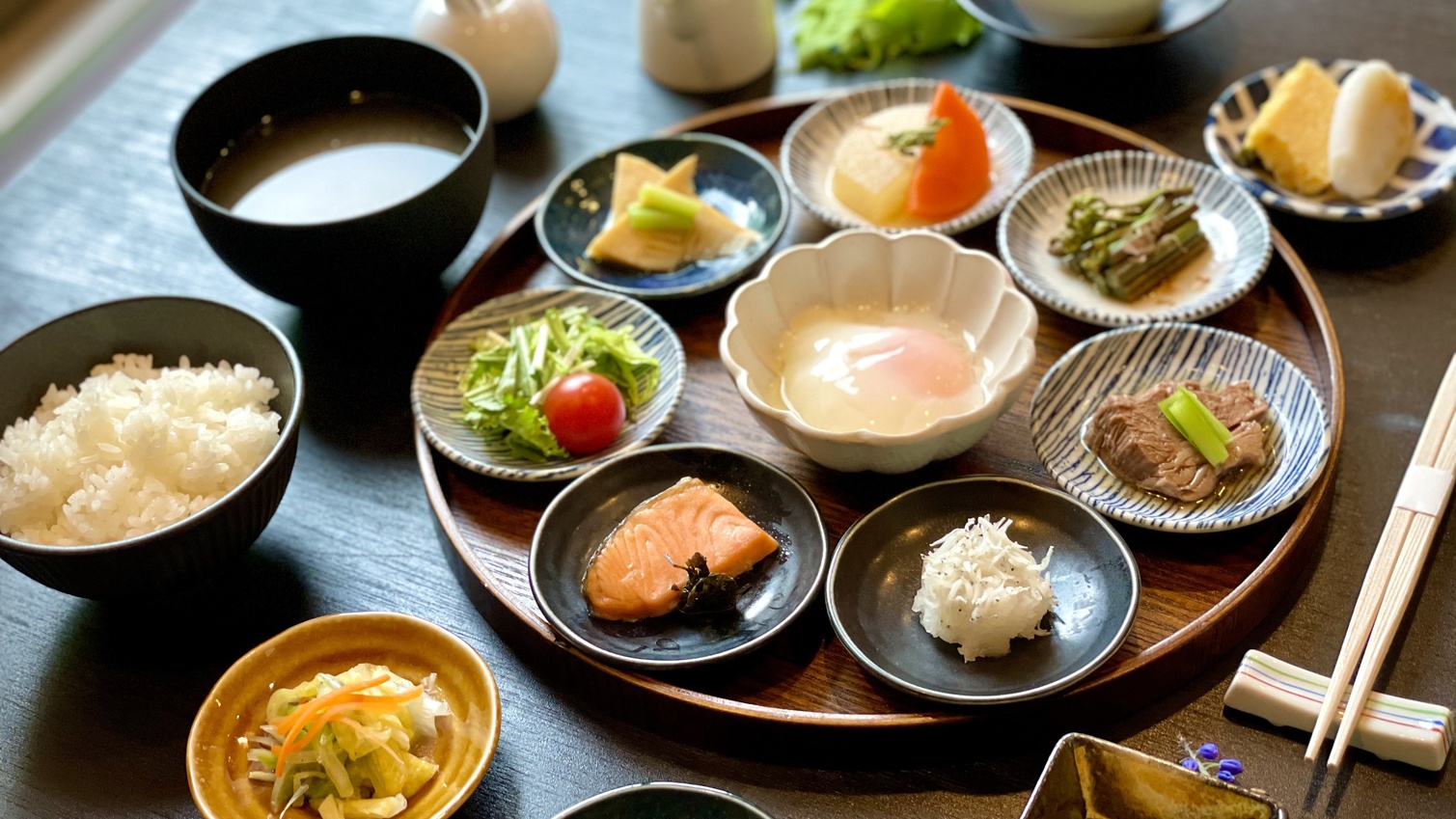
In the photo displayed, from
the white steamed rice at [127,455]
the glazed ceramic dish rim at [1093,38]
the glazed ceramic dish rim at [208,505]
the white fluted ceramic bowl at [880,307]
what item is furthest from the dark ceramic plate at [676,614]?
the glazed ceramic dish rim at [1093,38]

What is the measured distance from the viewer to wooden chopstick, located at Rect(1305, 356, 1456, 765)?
1965mm

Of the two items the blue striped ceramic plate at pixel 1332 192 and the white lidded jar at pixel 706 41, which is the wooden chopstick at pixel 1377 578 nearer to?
the blue striped ceramic plate at pixel 1332 192

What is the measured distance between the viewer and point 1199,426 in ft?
7.86

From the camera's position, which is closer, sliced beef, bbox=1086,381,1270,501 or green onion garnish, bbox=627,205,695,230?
sliced beef, bbox=1086,381,1270,501

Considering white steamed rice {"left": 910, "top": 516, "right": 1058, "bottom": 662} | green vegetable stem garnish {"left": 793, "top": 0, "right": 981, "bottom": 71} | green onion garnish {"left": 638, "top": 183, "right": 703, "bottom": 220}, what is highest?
green vegetable stem garnish {"left": 793, "top": 0, "right": 981, "bottom": 71}

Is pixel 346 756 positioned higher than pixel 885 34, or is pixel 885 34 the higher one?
pixel 885 34

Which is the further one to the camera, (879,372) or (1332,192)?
(1332,192)

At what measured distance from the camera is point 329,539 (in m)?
2.58

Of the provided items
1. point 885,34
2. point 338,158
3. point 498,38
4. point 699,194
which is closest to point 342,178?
point 338,158

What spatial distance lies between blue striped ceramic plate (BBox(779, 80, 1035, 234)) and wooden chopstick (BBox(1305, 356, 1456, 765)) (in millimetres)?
1107

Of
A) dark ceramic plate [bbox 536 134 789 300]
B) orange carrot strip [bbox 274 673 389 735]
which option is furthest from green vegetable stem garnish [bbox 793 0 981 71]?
orange carrot strip [bbox 274 673 389 735]

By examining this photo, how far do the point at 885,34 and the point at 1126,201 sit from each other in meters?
1.04

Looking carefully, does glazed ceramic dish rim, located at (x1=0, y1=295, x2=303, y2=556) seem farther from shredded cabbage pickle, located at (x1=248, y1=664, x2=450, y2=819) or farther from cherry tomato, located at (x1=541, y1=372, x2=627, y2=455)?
cherry tomato, located at (x1=541, y1=372, x2=627, y2=455)

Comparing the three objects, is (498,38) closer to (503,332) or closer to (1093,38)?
(503,332)
